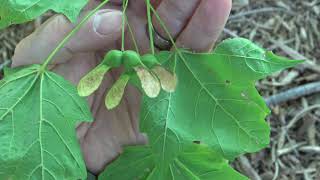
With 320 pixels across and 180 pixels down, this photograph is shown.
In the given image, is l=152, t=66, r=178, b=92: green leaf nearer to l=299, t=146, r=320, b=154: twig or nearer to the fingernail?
the fingernail

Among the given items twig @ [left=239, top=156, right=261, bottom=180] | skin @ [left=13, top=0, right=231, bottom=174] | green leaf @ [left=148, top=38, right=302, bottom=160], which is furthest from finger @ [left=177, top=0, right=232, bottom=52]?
twig @ [left=239, top=156, right=261, bottom=180]

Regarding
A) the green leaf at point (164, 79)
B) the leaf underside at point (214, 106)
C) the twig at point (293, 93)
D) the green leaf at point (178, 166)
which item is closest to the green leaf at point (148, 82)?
the green leaf at point (164, 79)

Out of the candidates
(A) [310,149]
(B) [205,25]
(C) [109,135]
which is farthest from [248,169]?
(B) [205,25]

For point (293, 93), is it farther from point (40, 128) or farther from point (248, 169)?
point (40, 128)

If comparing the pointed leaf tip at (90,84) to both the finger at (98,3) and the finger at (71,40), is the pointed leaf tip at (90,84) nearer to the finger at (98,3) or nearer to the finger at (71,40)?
the finger at (71,40)

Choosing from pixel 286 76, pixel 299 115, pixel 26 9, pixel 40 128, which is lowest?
pixel 299 115

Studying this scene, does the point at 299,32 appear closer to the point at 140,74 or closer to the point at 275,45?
the point at 275,45

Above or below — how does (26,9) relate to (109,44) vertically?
above
